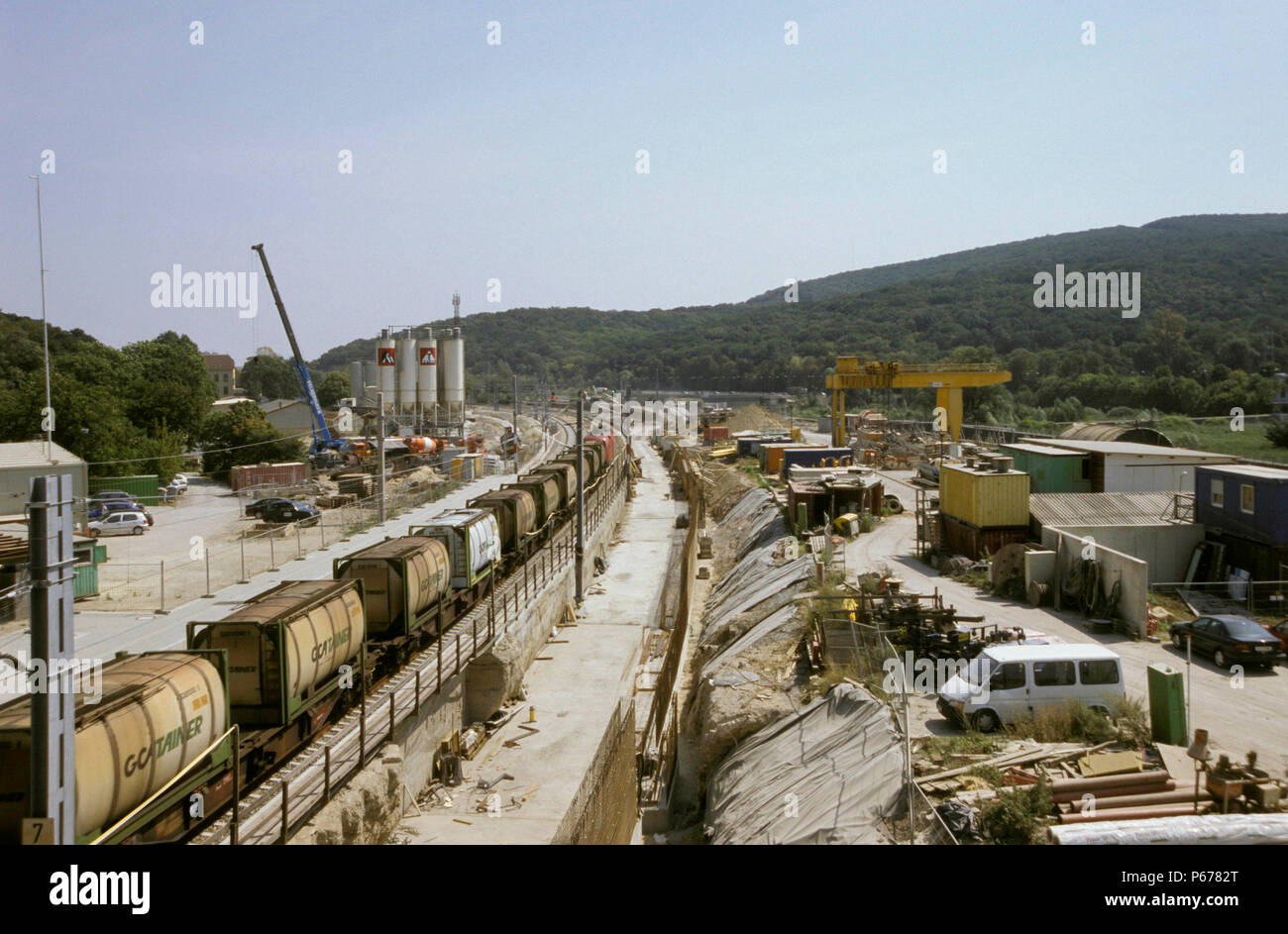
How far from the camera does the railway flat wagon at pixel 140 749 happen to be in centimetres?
868

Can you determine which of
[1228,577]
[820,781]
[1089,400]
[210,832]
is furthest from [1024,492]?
[1089,400]

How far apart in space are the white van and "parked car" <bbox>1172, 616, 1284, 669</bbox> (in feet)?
12.3

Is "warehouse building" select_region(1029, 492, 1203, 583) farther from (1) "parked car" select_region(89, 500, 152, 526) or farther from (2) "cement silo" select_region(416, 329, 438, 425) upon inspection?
(2) "cement silo" select_region(416, 329, 438, 425)

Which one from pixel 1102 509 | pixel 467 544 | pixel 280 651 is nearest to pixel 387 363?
pixel 467 544

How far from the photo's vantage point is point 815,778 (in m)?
13.2

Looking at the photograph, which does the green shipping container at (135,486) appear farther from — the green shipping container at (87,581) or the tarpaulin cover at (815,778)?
the tarpaulin cover at (815,778)

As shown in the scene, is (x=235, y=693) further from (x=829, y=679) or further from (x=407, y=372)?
(x=407, y=372)

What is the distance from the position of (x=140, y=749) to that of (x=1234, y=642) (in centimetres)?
1706

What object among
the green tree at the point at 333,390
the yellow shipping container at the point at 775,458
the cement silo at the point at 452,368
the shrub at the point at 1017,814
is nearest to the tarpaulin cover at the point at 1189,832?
the shrub at the point at 1017,814

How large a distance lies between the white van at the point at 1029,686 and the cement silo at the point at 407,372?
5123 centimetres

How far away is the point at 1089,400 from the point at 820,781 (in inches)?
3549

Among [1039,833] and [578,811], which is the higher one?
[1039,833]
